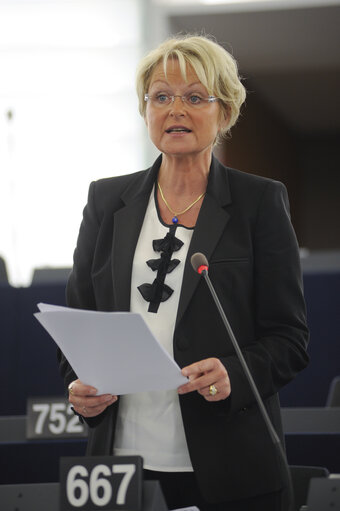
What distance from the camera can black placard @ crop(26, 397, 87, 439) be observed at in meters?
2.13

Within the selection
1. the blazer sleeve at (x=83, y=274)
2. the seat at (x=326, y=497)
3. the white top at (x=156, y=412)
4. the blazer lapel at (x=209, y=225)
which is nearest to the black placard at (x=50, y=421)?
the blazer sleeve at (x=83, y=274)

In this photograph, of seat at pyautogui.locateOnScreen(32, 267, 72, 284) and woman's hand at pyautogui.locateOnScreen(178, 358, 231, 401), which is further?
seat at pyautogui.locateOnScreen(32, 267, 72, 284)

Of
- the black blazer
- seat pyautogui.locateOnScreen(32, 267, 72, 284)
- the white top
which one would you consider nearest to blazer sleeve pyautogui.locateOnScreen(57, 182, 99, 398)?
the black blazer

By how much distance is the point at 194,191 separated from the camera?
1.69 meters

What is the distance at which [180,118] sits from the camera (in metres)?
1.60

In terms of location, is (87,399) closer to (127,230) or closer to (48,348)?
(127,230)

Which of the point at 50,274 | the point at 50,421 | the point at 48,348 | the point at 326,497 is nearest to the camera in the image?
the point at 326,497

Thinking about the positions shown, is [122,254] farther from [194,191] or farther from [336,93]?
[336,93]

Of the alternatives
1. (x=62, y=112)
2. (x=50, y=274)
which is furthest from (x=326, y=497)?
(x=62, y=112)

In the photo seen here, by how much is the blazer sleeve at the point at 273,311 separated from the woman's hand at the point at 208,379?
0.14 feet

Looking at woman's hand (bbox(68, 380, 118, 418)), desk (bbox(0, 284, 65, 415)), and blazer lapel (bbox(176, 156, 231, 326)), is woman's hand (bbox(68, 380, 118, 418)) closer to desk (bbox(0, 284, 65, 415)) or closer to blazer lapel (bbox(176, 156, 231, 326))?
blazer lapel (bbox(176, 156, 231, 326))

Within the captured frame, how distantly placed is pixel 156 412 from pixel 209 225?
13.7 inches

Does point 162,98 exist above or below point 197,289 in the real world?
above

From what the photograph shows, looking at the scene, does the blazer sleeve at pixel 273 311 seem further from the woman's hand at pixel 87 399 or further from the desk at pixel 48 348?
the desk at pixel 48 348
